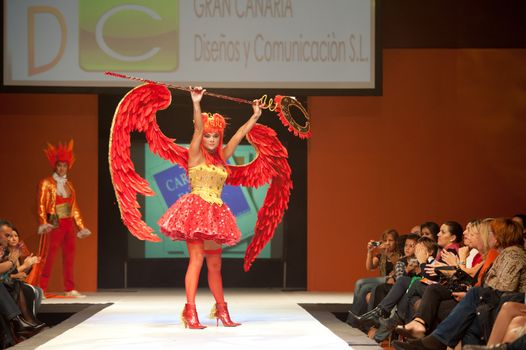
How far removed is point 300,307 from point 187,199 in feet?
6.47

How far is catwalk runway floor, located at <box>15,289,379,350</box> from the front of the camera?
5.20 metres

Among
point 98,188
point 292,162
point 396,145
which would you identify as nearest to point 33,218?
point 98,188

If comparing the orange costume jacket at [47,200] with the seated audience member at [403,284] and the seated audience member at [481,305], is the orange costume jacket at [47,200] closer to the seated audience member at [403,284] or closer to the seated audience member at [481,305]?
the seated audience member at [403,284]

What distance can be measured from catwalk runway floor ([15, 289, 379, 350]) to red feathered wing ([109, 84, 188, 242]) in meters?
0.69

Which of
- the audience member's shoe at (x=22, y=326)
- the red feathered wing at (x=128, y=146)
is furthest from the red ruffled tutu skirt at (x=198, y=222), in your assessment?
the audience member's shoe at (x=22, y=326)

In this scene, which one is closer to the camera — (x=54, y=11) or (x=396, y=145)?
(x=54, y=11)

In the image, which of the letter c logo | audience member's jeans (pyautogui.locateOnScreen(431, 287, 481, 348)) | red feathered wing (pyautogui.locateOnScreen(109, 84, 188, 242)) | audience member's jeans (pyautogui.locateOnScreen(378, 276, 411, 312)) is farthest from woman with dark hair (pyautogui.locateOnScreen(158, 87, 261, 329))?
the letter c logo

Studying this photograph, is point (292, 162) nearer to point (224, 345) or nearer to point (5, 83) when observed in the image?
point (5, 83)

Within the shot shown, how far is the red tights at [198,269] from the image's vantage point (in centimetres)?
596

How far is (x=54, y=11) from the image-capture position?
8.83 m

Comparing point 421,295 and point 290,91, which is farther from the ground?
point 290,91

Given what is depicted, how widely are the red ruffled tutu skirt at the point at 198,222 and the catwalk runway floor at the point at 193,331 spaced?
59 centimetres

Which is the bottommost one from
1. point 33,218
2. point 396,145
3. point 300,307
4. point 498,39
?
point 300,307

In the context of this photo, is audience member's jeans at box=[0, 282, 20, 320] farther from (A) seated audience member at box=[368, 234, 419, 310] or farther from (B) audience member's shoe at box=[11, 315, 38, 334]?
(A) seated audience member at box=[368, 234, 419, 310]
